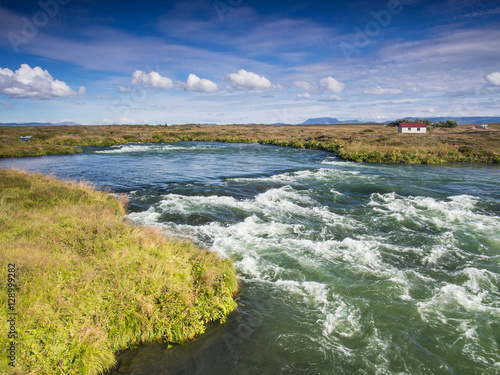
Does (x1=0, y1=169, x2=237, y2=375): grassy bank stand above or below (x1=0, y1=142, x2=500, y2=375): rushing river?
above

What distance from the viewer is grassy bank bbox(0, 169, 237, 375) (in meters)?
5.76

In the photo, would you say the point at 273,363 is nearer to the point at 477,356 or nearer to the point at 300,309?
the point at 300,309

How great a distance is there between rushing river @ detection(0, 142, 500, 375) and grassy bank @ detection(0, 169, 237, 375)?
0.61 metres

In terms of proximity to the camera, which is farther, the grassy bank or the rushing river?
the rushing river

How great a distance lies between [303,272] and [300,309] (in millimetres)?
2200

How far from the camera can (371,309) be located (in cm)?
873

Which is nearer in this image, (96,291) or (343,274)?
(96,291)

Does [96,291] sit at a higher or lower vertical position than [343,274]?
higher

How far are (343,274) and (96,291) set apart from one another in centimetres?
817

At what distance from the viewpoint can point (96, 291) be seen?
6.92 metres

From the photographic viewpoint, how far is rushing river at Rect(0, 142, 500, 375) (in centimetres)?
694

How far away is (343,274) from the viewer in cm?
1065

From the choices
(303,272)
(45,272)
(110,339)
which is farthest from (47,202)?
(303,272)

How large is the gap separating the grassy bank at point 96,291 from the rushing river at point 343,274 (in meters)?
0.61
